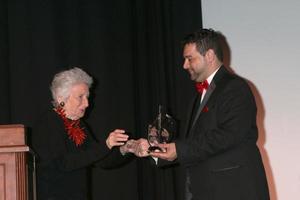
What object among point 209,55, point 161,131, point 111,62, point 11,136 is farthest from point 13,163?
point 111,62

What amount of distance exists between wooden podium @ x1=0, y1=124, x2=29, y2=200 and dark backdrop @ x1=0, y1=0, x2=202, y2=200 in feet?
5.12

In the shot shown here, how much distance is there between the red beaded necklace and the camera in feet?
11.0

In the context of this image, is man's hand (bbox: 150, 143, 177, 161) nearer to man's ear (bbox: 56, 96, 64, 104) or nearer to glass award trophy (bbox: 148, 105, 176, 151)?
glass award trophy (bbox: 148, 105, 176, 151)

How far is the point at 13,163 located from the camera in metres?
2.62

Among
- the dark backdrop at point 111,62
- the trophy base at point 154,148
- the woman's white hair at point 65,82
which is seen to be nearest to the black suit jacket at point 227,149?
the trophy base at point 154,148

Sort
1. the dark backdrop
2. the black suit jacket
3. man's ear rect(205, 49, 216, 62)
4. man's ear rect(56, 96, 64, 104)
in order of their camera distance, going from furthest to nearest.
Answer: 1. the dark backdrop
2. man's ear rect(56, 96, 64, 104)
3. man's ear rect(205, 49, 216, 62)
4. the black suit jacket

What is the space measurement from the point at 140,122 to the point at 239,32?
107 centimetres

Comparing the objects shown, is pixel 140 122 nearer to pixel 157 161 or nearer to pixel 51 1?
pixel 157 161

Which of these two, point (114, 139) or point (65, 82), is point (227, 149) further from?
point (65, 82)

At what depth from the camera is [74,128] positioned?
338 cm

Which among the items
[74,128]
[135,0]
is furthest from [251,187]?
[135,0]

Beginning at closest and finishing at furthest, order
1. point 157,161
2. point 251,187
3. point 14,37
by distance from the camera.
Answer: point 251,187
point 157,161
point 14,37

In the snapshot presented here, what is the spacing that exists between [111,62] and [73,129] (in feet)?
Result: 3.70

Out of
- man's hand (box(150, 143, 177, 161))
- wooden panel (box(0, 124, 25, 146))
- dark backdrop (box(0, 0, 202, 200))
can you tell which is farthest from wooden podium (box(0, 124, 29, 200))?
dark backdrop (box(0, 0, 202, 200))
